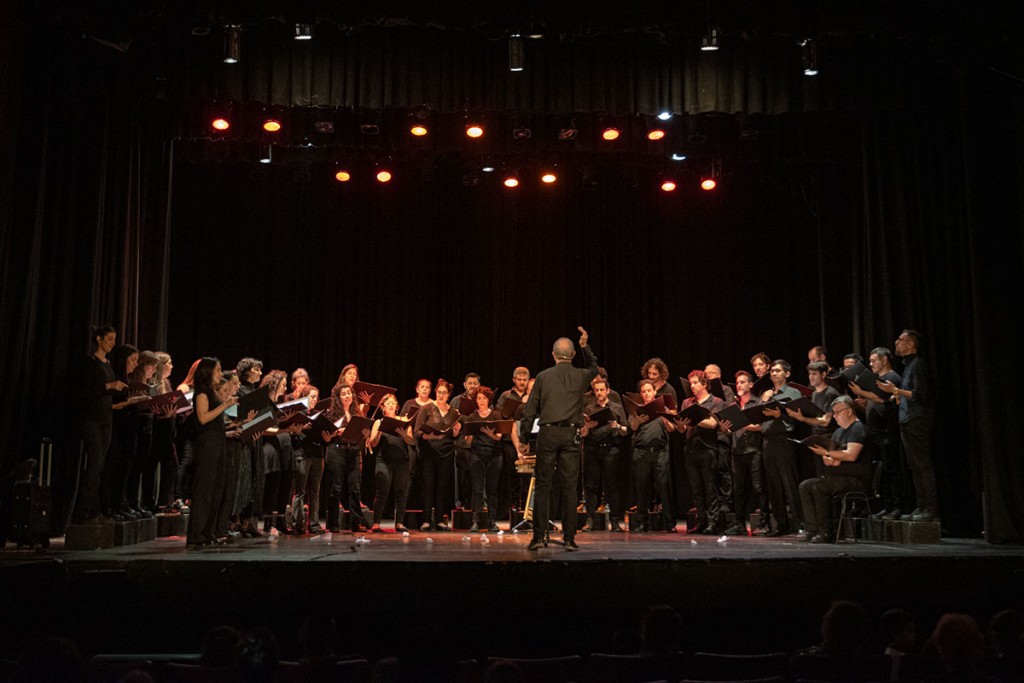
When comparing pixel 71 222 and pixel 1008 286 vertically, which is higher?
pixel 71 222

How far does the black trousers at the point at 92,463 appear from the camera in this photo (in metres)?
7.95

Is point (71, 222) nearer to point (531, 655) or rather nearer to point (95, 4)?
point (95, 4)

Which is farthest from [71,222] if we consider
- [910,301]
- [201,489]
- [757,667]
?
[910,301]

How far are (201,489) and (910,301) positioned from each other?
7992 millimetres

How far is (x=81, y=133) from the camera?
9789 mm

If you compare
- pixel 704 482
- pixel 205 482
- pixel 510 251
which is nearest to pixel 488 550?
pixel 205 482

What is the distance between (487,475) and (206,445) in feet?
13.7

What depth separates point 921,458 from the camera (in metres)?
8.73

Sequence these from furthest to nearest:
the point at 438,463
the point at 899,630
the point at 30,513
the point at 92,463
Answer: the point at 438,463 → the point at 92,463 → the point at 30,513 → the point at 899,630

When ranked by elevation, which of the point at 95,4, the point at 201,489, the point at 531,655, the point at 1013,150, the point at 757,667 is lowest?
the point at 531,655

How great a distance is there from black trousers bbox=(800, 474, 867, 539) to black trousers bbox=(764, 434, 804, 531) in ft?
1.85

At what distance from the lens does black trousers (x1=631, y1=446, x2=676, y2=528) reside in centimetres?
1051

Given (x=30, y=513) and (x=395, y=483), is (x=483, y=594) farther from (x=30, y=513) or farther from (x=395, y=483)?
(x=395, y=483)

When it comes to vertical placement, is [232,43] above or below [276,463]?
above
